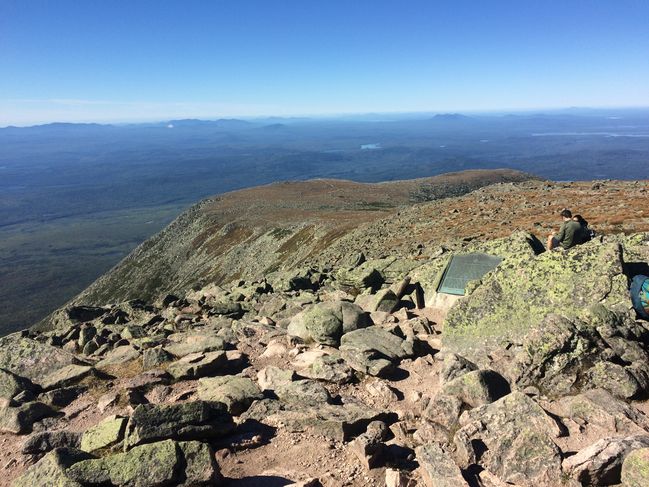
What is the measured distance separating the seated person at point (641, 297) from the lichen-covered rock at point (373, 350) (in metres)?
5.82

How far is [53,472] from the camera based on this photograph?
697 centimetres

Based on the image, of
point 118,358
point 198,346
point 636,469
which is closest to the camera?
point 636,469

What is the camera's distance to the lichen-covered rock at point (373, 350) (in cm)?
1159

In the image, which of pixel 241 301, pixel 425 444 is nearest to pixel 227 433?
pixel 425 444

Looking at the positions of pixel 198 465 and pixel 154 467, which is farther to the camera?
pixel 198 465

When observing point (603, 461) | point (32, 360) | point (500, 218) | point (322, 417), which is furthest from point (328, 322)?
point (500, 218)

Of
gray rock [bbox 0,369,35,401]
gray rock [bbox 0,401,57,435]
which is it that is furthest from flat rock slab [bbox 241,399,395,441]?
gray rock [bbox 0,369,35,401]

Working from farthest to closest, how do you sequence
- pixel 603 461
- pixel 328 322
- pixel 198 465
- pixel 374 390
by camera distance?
pixel 328 322, pixel 374 390, pixel 198 465, pixel 603 461

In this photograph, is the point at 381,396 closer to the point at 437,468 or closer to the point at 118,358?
the point at 437,468

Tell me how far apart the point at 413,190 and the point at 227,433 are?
123659 mm

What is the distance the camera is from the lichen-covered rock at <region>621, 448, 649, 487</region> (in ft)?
19.4

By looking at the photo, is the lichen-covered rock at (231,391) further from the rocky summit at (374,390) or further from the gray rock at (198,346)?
the gray rock at (198,346)

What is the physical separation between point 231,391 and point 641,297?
10546mm

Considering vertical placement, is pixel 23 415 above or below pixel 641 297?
below
